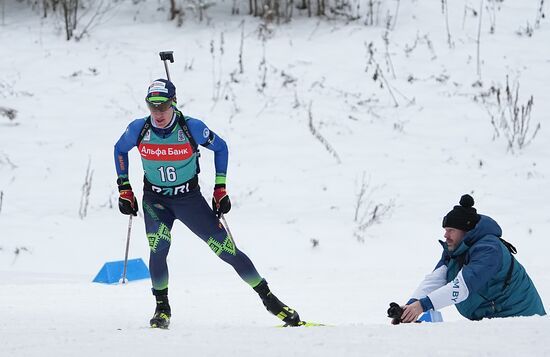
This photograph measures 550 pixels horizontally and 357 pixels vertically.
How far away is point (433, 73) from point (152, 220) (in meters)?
7.55

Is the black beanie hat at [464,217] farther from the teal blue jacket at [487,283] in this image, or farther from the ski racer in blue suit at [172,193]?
the ski racer in blue suit at [172,193]

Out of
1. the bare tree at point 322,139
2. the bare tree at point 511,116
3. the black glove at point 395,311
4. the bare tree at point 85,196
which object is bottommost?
the bare tree at point 85,196

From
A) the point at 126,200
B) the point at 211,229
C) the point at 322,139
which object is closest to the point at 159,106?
the point at 126,200

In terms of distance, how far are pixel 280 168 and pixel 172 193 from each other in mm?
4574

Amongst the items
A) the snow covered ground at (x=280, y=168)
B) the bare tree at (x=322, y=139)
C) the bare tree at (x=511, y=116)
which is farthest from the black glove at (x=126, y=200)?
the bare tree at (x=511, y=116)

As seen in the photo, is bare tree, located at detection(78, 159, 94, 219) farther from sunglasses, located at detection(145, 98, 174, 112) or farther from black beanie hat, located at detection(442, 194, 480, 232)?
black beanie hat, located at detection(442, 194, 480, 232)

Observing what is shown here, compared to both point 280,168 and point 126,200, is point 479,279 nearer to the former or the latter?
point 126,200

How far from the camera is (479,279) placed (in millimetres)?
4285

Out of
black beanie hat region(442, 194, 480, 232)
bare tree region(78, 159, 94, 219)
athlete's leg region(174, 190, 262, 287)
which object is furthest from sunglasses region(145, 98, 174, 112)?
bare tree region(78, 159, 94, 219)

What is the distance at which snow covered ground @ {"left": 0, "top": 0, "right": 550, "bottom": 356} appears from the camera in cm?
584

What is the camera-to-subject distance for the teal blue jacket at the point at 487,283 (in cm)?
430

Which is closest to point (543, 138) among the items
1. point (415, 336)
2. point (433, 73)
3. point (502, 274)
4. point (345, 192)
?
point (433, 73)

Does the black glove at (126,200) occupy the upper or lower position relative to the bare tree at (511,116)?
upper

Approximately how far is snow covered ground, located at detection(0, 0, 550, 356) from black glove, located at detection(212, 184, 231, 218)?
2.91ft
